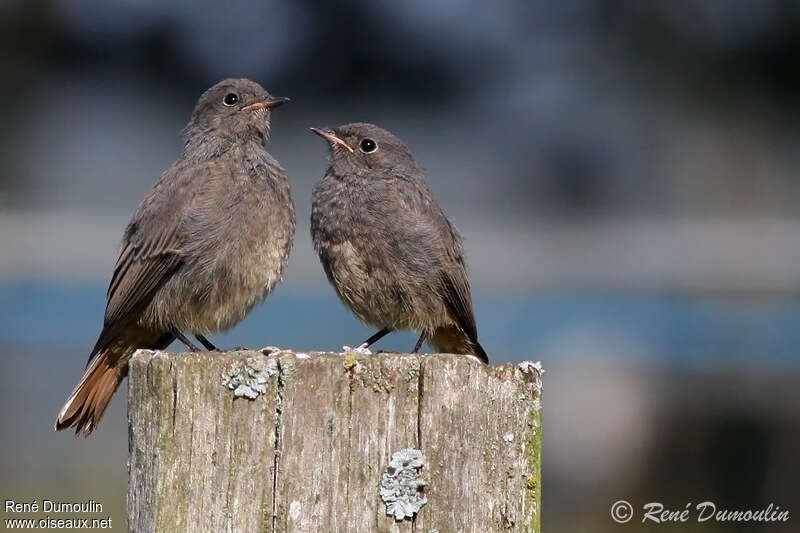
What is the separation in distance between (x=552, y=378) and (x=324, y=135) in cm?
349

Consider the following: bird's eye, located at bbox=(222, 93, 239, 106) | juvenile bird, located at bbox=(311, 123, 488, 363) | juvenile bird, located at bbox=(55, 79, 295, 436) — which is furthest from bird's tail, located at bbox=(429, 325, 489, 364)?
bird's eye, located at bbox=(222, 93, 239, 106)

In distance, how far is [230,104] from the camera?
7.03 m

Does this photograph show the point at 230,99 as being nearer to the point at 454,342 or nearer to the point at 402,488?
the point at 454,342

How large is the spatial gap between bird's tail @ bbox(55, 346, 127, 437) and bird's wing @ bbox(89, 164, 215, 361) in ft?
0.33

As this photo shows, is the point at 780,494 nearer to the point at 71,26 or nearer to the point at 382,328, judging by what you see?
the point at 382,328

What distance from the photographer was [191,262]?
20.6 ft

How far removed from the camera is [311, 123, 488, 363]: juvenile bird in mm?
6770

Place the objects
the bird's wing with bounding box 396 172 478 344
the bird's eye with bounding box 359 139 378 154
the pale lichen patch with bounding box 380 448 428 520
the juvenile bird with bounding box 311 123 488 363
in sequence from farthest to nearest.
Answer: the bird's eye with bounding box 359 139 378 154 < the bird's wing with bounding box 396 172 478 344 < the juvenile bird with bounding box 311 123 488 363 < the pale lichen patch with bounding box 380 448 428 520

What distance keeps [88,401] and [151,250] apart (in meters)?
0.81

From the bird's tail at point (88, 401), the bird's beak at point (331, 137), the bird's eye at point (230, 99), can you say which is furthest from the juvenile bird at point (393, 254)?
the bird's tail at point (88, 401)

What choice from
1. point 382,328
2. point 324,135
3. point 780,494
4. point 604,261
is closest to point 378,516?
point 382,328

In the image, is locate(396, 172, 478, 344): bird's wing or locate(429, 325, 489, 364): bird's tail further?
locate(429, 325, 489, 364): bird's tail

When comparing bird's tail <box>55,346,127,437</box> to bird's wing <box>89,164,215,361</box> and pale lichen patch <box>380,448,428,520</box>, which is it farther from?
pale lichen patch <box>380,448,428,520</box>

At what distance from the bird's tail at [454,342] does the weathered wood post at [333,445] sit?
303 cm
